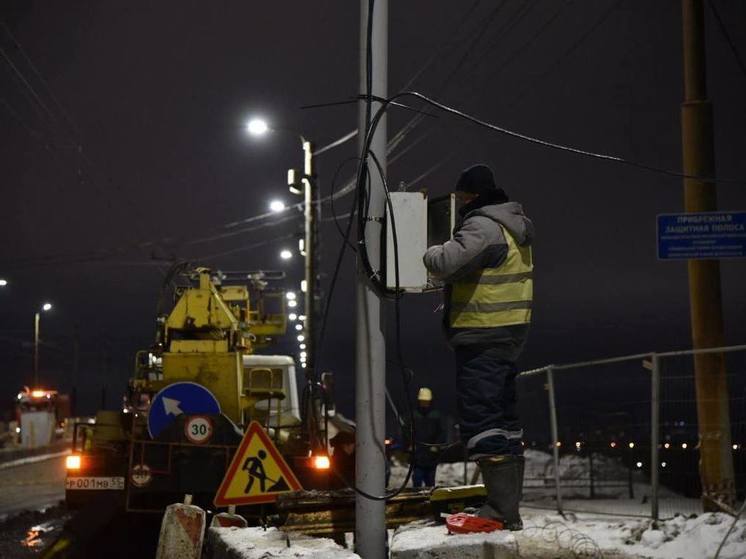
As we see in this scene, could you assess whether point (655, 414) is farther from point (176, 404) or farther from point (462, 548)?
point (176, 404)

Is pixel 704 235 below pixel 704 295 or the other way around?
the other way around

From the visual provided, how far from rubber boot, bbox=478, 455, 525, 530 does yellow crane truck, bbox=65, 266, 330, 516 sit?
2.10m

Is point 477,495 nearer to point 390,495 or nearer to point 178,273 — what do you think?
point 390,495

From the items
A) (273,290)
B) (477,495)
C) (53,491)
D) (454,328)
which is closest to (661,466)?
(477,495)

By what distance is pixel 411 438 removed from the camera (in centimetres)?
549

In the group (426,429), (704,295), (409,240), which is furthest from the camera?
(426,429)

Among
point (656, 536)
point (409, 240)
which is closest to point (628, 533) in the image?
point (656, 536)

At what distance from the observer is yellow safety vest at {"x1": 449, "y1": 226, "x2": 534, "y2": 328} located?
18.6 ft

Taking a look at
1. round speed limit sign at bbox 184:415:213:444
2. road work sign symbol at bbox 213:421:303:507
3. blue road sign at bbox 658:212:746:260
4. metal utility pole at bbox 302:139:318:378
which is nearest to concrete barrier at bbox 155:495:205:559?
road work sign symbol at bbox 213:421:303:507

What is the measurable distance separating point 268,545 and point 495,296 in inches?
76.5

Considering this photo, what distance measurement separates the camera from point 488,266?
18.7 feet

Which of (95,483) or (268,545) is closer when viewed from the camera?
(268,545)

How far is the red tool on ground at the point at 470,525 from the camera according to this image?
5.46m

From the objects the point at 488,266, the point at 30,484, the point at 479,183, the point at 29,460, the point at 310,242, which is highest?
the point at 310,242
